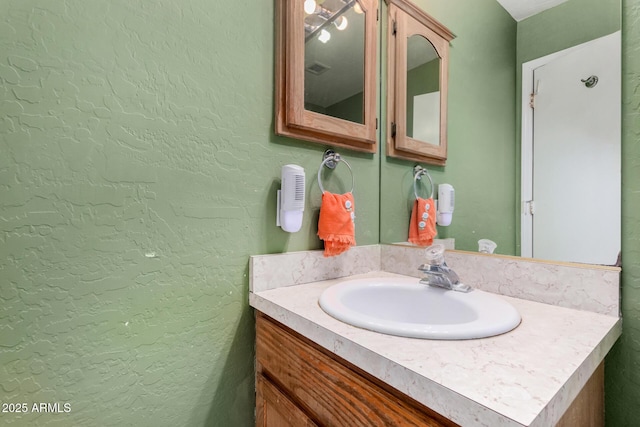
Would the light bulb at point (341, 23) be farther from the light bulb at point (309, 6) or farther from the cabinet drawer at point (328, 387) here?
the cabinet drawer at point (328, 387)

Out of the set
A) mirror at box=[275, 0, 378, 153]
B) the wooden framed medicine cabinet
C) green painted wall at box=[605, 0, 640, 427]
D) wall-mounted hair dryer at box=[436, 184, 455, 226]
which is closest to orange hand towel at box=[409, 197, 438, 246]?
wall-mounted hair dryer at box=[436, 184, 455, 226]

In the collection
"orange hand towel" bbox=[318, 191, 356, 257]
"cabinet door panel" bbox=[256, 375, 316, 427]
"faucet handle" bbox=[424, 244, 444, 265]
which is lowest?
"cabinet door panel" bbox=[256, 375, 316, 427]

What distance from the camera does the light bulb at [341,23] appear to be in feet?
3.56

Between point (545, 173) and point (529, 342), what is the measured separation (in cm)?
51

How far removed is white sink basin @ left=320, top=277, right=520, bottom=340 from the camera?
21.7 inches

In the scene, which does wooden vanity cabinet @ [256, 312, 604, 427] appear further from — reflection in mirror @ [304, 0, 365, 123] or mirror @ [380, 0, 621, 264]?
reflection in mirror @ [304, 0, 365, 123]

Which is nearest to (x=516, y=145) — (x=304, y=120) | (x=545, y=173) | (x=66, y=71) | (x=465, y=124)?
(x=545, y=173)

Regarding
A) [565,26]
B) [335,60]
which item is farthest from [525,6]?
[335,60]

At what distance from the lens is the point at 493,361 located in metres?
0.46

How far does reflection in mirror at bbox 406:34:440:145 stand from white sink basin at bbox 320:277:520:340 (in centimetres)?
58

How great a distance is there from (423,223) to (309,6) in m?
0.85

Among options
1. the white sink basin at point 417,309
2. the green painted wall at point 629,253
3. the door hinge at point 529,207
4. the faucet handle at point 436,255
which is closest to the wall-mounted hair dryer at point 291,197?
the white sink basin at point 417,309

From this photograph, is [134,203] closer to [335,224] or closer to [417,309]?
[335,224]

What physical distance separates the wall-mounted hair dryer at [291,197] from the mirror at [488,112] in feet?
1.47
